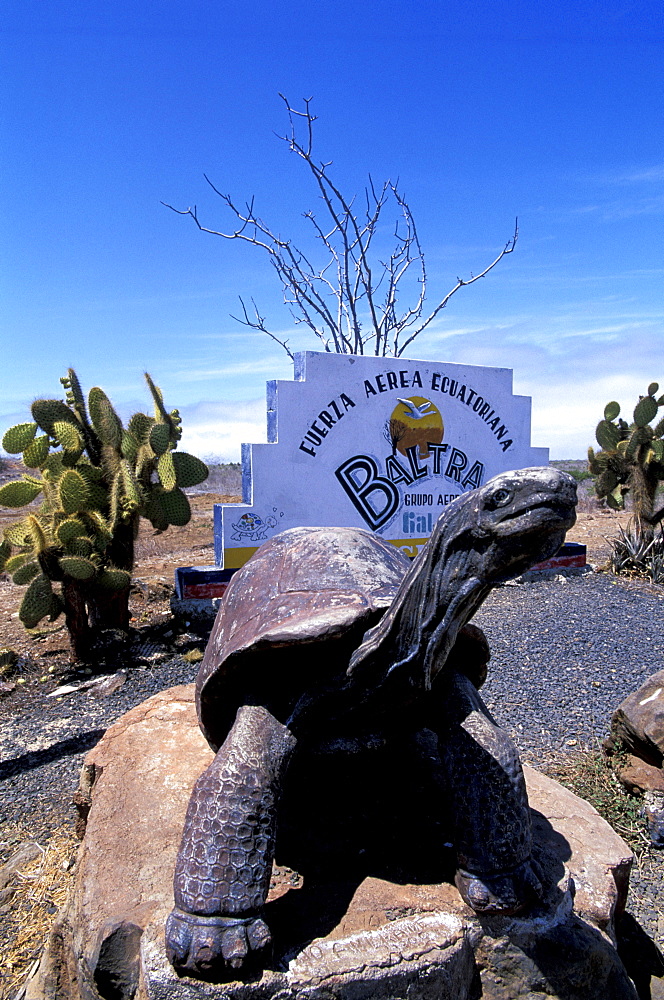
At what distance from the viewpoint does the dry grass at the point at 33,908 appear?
2.68 m

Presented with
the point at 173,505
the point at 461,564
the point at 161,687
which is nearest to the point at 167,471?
the point at 173,505

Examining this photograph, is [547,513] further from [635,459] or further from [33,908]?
[635,459]

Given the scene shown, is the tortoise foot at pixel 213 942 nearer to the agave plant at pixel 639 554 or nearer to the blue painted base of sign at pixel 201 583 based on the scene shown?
the blue painted base of sign at pixel 201 583

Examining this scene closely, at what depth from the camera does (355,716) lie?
226 cm

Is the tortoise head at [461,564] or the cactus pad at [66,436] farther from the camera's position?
the cactus pad at [66,436]

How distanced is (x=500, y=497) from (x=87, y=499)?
5432 mm

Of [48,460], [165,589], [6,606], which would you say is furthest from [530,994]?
[6,606]

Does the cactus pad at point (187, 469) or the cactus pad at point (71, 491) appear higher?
the cactus pad at point (187, 469)

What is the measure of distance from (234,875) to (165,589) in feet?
21.9

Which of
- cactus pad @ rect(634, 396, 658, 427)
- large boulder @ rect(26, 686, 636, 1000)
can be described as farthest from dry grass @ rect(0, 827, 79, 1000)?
cactus pad @ rect(634, 396, 658, 427)

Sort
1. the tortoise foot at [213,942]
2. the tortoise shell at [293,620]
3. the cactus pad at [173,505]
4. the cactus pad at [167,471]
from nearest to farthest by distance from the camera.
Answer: the tortoise foot at [213,942]
the tortoise shell at [293,620]
the cactus pad at [167,471]
the cactus pad at [173,505]

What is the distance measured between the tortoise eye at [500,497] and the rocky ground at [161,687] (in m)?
2.44

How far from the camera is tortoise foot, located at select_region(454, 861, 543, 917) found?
2.16 meters

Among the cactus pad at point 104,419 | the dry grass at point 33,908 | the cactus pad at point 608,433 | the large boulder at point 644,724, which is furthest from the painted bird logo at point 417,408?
the dry grass at point 33,908
